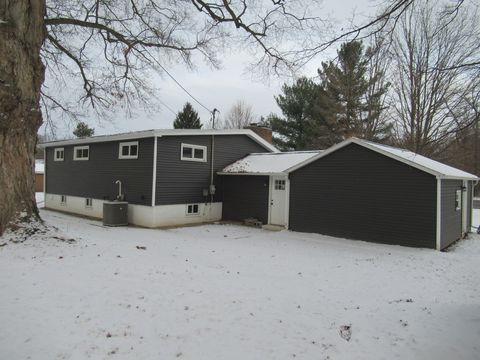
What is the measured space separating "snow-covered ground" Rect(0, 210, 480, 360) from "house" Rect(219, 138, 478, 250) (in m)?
2.04

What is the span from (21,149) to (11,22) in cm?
259

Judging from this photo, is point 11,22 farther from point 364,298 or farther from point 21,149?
point 364,298

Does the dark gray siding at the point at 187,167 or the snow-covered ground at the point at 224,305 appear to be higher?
the dark gray siding at the point at 187,167

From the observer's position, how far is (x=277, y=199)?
1495 centimetres

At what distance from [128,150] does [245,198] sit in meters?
5.62

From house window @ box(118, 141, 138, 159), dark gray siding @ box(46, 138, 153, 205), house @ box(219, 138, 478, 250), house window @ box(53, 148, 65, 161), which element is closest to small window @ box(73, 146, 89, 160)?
dark gray siding @ box(46, 138, 153, 205)

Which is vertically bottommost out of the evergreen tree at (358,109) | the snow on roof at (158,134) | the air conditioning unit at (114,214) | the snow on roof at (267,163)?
the air conditioning unit at (114,214)

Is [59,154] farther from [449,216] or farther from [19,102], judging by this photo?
[449,216]

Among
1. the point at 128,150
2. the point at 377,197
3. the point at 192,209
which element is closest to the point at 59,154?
the point at 128,150

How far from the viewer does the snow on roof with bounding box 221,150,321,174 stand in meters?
15.0

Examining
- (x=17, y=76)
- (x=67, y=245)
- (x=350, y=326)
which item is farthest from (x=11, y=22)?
(x=350, y=326)

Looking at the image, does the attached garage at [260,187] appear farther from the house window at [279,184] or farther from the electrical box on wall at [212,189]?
the electrical box on wall at [212,189]

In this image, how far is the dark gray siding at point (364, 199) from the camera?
1062cm

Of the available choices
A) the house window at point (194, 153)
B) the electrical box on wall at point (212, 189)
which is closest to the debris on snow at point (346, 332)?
the house window at point (194, 153)
